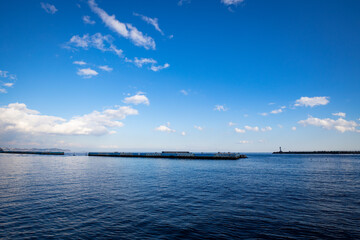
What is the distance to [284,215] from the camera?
1677 cm

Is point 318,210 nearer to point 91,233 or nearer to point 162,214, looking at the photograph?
point 162,214

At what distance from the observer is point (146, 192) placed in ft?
83.7

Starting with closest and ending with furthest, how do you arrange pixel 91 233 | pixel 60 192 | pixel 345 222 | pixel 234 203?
pixel 91 233
pixel 345 222
pixel 234 203
pixel 60 192

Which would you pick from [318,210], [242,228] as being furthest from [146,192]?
[318,210]

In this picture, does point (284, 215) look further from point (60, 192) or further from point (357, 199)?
point (60, 192)

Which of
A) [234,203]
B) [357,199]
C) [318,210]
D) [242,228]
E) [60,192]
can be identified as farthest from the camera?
[60,192]

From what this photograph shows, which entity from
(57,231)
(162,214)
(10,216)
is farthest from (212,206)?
(10,216)

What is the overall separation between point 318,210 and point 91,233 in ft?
65.0

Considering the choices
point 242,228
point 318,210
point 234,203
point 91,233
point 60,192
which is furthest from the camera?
point 60,192

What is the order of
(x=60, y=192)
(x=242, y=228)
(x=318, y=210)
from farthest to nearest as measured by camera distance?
(x=60, y=192)
(x=318, y=210)
(x=242, y=228)

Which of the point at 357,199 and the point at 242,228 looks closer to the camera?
the point at 242,228

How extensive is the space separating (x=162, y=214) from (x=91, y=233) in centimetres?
592

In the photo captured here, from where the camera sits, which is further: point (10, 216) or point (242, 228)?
point (10, 216)

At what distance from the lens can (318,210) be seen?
18.3m
